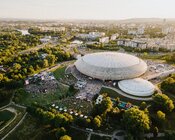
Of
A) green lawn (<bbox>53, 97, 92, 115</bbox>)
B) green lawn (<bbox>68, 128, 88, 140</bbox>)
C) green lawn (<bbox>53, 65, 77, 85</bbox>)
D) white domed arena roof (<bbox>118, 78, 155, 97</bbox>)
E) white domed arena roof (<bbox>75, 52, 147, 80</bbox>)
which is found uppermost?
white domed arena roof (<bbox>75, 52, 147, 80</bbox>)

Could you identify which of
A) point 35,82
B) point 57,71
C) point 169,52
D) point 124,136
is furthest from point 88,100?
point 169,52

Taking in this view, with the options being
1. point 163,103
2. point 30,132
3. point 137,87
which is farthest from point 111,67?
point 30,132

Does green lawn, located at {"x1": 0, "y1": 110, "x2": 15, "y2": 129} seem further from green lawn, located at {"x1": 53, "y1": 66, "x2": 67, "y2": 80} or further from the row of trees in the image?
green lawn, located at {"x1": 53, "y1": 66, "x2": 67, "y2": 80}

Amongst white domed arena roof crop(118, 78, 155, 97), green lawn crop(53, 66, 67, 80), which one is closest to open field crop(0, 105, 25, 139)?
green lawn crop(53, 66, 67, 80)

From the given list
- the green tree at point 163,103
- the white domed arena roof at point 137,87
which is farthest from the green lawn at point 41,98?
the green tree at point 163,103

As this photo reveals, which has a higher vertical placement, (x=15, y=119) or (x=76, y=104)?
(x=76, y=104)

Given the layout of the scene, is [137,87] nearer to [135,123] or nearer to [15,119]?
[135,123]

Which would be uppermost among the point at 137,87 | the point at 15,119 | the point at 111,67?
the point at 111,67

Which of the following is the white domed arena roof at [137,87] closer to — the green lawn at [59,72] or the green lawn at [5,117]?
the green lawn at [59,72]
